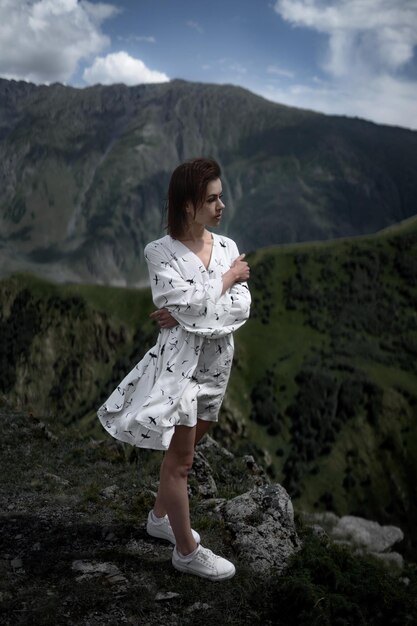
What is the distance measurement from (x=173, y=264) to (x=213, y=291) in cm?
51

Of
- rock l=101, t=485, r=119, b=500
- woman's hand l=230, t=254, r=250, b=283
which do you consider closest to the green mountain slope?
rock l=101, t=485, r=119, b=500

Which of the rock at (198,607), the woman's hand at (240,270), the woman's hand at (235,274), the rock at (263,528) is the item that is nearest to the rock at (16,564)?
the rock at (198,607)

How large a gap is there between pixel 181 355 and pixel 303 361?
133 meters

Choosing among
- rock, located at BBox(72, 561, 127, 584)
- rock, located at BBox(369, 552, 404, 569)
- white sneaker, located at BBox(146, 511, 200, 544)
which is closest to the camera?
rock, located at BBox(72, 561, 127, 584)

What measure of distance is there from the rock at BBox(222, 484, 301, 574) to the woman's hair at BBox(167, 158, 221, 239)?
Result: 3.81 metres

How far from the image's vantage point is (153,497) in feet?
27.6

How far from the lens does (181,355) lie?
19.1 ft

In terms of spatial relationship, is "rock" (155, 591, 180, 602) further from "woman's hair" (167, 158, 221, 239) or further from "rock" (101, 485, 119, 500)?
"woman's hair" (167, 158, 221, 239)

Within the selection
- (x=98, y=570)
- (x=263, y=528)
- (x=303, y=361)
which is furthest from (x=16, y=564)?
(x=303, y=361)

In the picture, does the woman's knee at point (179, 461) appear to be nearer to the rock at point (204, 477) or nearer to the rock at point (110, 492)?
the rock at point (110, 492)

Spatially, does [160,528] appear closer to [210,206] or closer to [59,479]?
[59,479]

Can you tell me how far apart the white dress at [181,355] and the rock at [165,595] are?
5.14 ft

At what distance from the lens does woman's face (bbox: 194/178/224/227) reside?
233 inches

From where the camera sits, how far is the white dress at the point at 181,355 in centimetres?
566
